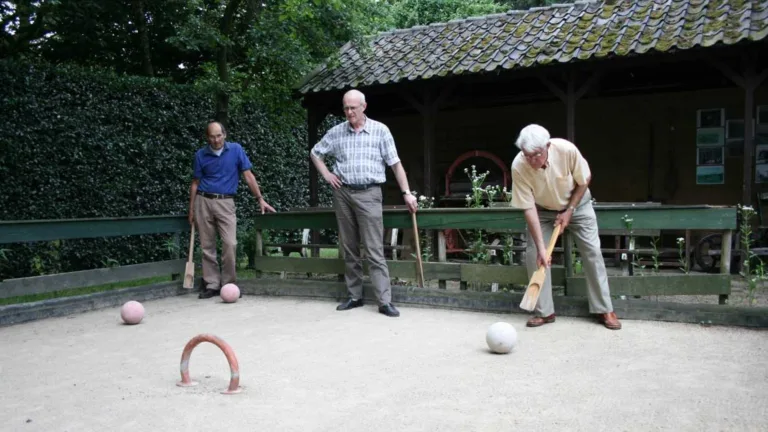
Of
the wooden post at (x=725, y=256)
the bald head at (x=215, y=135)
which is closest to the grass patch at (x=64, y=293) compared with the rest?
the bald head at (x=215, y=135)

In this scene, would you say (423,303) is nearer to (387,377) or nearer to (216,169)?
(387,377)

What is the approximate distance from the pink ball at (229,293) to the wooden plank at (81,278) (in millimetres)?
1119

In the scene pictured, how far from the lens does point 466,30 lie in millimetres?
11062

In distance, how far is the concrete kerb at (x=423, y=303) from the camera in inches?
201

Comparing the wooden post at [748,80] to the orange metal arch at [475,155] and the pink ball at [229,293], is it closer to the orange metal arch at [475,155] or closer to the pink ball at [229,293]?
the orange metal arch at [475,155]

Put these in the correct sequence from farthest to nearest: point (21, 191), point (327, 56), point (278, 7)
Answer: point (327, 56), point (278, 7), point (21, 191)

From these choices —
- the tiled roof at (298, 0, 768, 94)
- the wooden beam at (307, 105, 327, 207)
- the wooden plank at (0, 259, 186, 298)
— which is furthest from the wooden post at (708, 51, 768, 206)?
the wooden plank at (0, 259, 186, 298)

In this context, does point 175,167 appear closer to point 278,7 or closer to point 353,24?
point 278,7

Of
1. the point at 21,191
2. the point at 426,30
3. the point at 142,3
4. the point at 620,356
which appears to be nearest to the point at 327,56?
the point at 426,30

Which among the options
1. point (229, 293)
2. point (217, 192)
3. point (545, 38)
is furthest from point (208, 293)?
point (545, 38)

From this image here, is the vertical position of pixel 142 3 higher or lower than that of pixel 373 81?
higher

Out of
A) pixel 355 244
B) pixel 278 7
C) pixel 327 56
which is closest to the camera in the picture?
pixel 355 244

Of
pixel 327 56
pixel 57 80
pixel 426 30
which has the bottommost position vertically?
pixel 57 80

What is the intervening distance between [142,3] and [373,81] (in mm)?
3799
